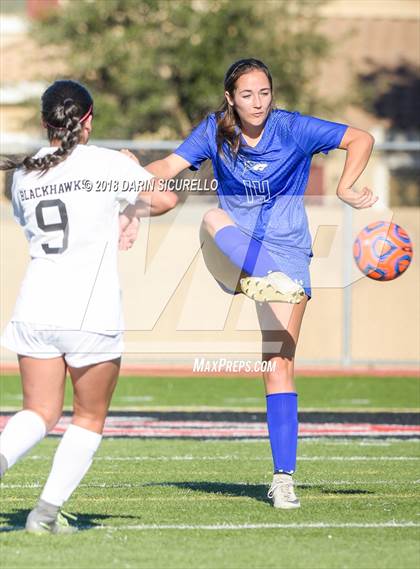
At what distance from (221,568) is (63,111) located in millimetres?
1888

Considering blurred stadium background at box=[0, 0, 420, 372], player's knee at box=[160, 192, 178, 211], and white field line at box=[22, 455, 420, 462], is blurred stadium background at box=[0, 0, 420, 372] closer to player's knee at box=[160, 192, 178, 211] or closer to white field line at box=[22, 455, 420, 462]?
white field line at box=[22, 455, 420, 462]

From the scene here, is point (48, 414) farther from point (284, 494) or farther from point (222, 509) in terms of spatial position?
point (284, 494)

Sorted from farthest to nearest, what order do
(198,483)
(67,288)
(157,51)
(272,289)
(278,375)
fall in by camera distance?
1. (157,51)
2. (198,483)
3. (278,375)
4. (272,289)
5. (67,288)

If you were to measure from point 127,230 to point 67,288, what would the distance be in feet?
1.28

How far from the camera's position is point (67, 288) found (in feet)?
16.9

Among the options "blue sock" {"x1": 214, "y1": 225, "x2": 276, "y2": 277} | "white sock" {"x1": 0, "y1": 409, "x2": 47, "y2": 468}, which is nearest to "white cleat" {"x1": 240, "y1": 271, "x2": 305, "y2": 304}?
"blue sock" {"x1": 214, "y1": 225, "x2": 276, "y2": 277}

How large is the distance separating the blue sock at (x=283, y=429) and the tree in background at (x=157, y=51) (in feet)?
59.4

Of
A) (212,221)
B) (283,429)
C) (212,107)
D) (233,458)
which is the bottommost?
(283,429)

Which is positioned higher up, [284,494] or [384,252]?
[384,252]

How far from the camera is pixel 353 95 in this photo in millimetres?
27859

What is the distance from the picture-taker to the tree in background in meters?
24.8

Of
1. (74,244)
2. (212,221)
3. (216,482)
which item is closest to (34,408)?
(74,244)

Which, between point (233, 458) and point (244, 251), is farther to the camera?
point (233, 458)

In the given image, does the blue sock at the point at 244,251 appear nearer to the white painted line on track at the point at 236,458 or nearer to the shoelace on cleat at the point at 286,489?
the shoelace on cleat at the point at 286,489
